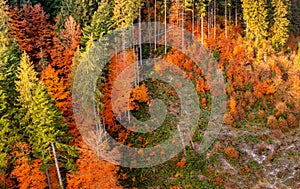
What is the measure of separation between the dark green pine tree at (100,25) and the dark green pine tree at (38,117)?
981 cm

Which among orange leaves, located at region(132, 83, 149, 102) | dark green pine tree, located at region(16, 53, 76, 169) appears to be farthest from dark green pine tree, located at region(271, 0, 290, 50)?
dark green pine tree, located at region(16, 53, 76, 169)

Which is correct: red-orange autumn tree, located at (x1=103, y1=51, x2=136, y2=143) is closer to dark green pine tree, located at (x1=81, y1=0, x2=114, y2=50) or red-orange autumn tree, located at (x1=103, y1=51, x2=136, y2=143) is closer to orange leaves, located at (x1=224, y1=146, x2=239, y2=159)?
dark green pine tree, located at (x1=81, y1=0, x2=114, y2=50)

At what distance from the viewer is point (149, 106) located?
1672 inches

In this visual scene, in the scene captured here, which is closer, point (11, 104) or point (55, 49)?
point (11, 104)

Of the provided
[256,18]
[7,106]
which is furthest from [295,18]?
[7,106]

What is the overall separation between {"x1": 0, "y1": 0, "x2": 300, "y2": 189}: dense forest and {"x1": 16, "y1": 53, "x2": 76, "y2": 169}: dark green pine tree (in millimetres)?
93

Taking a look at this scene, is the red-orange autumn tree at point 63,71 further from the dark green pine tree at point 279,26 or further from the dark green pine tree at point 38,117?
the dark green pine tree at point 279,26

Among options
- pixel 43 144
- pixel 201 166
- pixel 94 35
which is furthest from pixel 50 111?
pixel 201 166

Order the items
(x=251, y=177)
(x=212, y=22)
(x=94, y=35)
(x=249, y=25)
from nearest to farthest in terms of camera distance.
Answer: (x=251, y=177), (x=94, y=35), (x=249, y=25), (x=212, y=22)

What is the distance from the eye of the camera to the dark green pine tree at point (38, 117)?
29.2 meters

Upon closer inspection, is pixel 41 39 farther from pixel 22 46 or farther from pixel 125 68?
pixel 125 68

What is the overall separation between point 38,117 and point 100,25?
1704 cm

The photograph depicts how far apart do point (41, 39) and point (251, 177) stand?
32055mm

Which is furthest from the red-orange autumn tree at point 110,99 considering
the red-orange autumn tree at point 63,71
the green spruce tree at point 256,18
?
the green spruce tree at point 256,18
